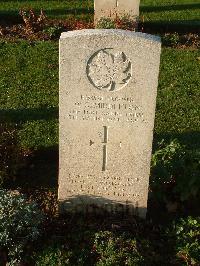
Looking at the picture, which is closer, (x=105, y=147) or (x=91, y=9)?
(x=105, y=147)

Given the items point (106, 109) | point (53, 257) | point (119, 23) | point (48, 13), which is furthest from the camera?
point (48, 13)

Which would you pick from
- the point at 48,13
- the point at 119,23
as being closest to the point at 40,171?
the point at 119,23

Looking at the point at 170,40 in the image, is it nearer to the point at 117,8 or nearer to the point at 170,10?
the point at 117,8

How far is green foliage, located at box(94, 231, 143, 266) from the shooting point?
16.8 ft

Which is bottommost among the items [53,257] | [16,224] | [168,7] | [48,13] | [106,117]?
[53,257]

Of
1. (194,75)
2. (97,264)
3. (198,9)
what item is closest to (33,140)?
(97,264)

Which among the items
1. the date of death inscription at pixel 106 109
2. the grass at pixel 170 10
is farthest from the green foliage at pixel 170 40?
the date of death inscription at pixel 106 109

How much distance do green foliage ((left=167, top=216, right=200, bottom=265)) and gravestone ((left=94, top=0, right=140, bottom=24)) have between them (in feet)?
23.1

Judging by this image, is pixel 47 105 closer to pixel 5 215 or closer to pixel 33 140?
pixel 33 140

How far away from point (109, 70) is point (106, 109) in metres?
0.44

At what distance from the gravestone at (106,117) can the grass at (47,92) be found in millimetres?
1675

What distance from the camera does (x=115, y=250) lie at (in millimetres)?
5215

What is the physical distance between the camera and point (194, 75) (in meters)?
10.1

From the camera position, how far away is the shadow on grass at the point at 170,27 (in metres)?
12.5
